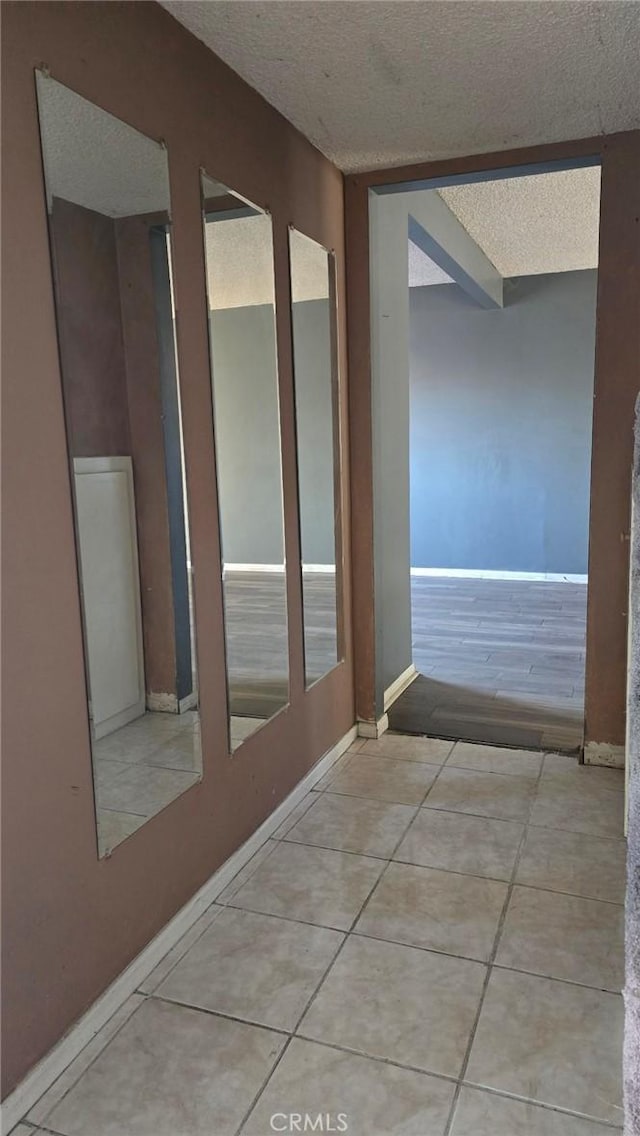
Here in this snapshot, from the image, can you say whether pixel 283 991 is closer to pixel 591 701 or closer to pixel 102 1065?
pixel 102 1065

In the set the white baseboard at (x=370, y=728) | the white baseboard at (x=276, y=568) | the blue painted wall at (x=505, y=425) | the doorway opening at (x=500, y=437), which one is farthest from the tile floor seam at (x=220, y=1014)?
the blue painted wall at (x=505, y=425)

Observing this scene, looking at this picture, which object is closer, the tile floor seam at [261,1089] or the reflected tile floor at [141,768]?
the tile floor seam at [261,1089]

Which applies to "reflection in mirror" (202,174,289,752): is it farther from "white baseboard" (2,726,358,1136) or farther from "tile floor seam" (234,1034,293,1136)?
"tile floor seam" (234,1034,293,1136)

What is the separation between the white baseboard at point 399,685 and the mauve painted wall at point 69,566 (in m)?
1.41

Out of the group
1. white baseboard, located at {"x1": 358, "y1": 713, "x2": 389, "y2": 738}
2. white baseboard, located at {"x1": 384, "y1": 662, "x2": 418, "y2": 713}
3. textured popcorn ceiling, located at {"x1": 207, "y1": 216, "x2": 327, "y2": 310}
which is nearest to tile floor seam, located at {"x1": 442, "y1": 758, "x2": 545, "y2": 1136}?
white baseboard, located at {"x1": 358, "y1": 713, "x2": 389, "y2": 738}

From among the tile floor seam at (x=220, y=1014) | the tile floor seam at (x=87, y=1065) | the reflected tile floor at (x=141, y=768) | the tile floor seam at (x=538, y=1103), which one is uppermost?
the reflected tile floor at (x=141, y=768)

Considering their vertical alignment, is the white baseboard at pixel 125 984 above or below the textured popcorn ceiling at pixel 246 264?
below

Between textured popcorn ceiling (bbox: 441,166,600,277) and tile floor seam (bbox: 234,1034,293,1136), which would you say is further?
textured popcorn ceiling (bbox: 441,166,600,277)

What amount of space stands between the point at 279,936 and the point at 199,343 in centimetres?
157

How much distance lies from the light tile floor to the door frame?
1.90 ft

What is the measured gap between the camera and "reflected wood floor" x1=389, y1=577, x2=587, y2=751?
3.28m

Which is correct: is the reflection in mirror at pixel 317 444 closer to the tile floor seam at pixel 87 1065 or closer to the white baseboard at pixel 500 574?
the tile floor seam at pixel 87 1065

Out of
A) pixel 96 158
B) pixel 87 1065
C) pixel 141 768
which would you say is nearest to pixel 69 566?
pixel 141 768

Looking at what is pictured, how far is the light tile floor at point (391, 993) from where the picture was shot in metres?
1.42
